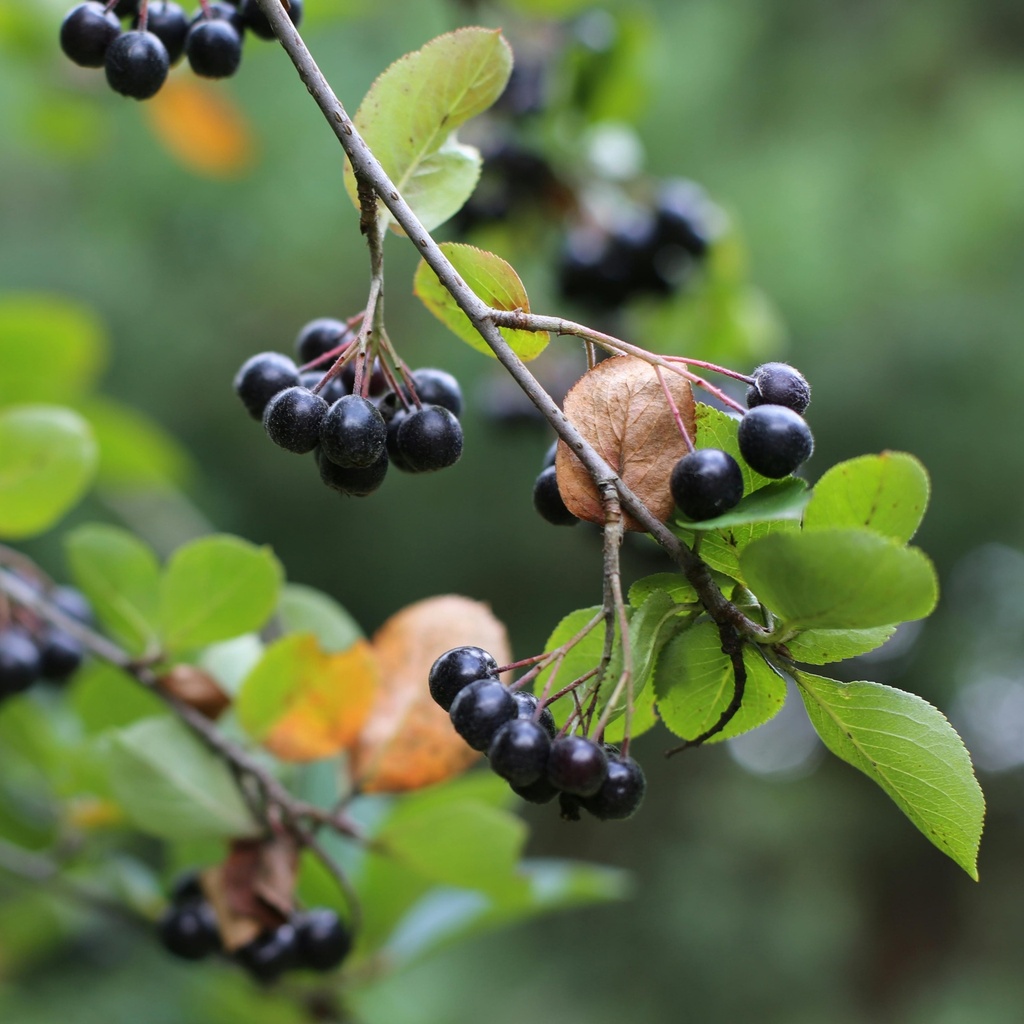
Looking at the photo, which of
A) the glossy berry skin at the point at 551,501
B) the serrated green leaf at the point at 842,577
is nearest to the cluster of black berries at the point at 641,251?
the glossy berry skin at the point at 551,501

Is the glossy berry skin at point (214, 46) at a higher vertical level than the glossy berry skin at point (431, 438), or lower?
higher

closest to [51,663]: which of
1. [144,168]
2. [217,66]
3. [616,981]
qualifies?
[217,66]

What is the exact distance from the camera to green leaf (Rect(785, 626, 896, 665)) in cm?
61

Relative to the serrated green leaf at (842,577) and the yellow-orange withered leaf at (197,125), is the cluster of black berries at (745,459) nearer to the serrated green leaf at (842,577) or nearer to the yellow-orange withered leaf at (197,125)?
the serrated green leaf at (842,577)

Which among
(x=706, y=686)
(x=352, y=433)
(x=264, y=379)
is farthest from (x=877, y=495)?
(x=264, y=379)

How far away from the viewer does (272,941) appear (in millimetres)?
1005

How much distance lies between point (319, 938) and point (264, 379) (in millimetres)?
574

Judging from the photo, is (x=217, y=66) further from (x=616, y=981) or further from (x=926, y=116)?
(x=616, y=981)

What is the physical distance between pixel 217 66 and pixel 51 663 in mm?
751

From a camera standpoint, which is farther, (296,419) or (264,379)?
(264,379)

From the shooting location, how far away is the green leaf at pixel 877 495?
21.3 inches

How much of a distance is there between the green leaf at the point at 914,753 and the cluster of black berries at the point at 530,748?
5.5 inches

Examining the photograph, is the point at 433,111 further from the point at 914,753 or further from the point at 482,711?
the point at 914,753

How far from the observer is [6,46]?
5.57 ft
